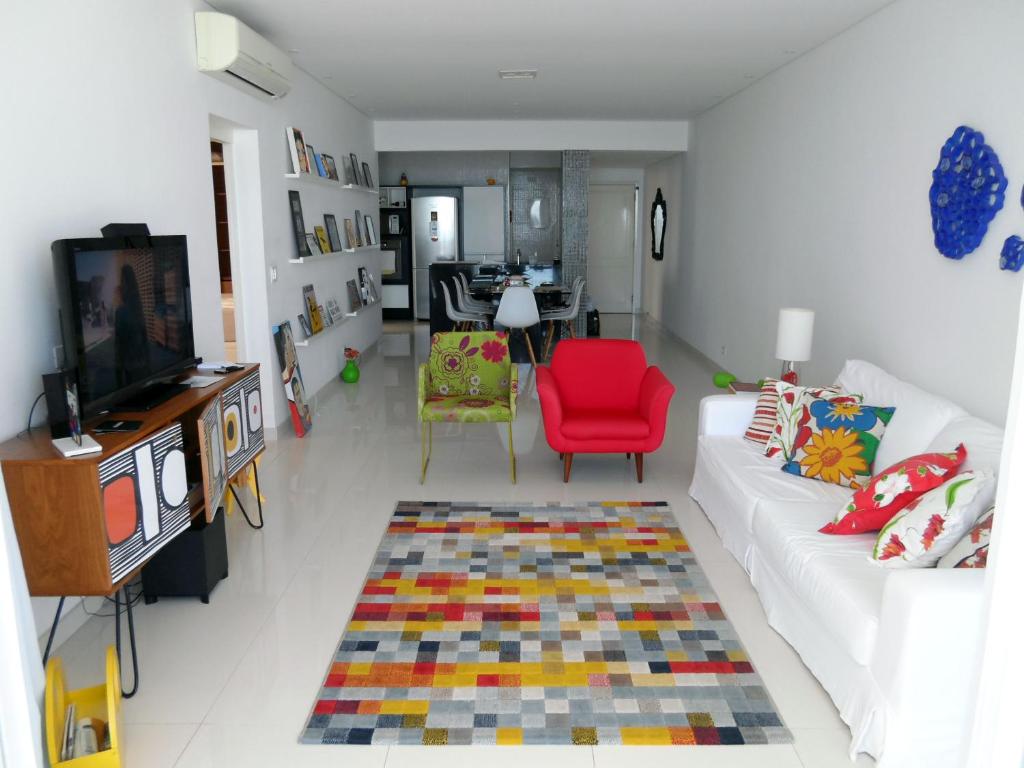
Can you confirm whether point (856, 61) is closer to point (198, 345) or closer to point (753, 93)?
point (753, 93)

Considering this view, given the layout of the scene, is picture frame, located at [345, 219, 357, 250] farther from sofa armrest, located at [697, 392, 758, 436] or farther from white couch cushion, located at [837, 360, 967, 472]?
white couch cushion, located at [837, 360, 967, 472]

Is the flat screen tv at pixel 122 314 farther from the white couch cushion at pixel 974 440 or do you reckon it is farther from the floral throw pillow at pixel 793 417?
the white couch cushion at pixel 974 440

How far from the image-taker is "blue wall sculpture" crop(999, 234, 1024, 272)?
3.31 metres

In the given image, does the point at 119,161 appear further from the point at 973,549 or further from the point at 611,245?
the point at 611,245

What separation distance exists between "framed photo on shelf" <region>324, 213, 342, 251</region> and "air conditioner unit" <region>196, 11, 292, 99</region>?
2.48m

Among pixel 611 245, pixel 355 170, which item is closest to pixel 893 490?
pixel 355 170

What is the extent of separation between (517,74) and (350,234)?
2.66 meters

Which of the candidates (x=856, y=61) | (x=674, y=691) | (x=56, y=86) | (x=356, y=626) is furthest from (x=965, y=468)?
(x=56, y=86)

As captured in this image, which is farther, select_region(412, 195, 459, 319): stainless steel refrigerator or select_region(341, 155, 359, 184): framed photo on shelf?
select_region(412, 195, 459, 319): stainless steel refrigerator

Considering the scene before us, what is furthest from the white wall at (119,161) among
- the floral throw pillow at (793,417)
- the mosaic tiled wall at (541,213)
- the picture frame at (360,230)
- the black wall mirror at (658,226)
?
the black wall mirror at (658,226)

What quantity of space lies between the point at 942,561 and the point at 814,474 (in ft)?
3.89

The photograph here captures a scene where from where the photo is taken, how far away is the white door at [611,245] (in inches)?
534

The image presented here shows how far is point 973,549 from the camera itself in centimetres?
254

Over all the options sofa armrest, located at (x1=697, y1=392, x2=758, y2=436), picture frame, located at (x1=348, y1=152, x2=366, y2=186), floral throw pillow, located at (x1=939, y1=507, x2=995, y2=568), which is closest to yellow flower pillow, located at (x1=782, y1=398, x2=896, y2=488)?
sofa armrest, located at (x1=697, y1=392, x2=758, y2=436)
